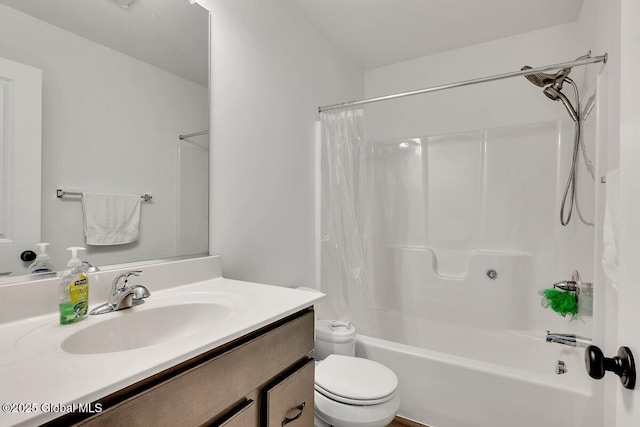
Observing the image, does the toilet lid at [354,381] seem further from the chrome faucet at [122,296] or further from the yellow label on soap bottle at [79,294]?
the yellow label on soap bottle at [79,294]

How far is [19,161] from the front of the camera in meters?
0.83

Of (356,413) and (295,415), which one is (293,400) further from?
(356,413)

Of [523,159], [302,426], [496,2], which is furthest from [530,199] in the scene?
[302,426]

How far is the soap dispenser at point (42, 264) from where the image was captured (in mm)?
860

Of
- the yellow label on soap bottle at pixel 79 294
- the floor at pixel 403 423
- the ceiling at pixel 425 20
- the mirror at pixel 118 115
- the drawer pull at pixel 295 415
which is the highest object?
the ceiling at pixel 425 20

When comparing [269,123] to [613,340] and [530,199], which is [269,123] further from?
[530,199]

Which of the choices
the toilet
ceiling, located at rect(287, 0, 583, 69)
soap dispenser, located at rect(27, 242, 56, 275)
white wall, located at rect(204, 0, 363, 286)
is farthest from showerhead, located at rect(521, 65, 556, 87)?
soap dispenser, located at rect(27, 242, 56, 275)

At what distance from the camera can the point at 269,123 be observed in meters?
1.72

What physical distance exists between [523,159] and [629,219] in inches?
77.3

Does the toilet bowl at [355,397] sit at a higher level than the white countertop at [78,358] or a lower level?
lower

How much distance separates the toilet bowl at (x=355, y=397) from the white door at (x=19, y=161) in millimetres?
1108

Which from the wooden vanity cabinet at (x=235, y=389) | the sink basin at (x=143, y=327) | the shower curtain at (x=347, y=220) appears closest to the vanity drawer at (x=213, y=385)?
the wooden vanity cabinet at (x=235, y=389)

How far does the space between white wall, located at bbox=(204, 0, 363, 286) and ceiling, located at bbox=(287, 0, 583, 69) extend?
0.18 metres

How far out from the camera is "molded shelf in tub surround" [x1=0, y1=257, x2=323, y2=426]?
18.1 inches
